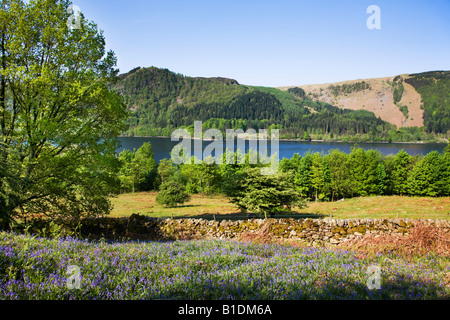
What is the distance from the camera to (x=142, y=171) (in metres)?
68.8

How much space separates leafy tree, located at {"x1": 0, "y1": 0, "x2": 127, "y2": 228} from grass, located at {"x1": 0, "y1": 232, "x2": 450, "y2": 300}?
901cm

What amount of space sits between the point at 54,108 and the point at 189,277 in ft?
46.0

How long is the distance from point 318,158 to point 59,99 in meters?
57.9

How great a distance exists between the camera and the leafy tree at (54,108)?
1289 cm

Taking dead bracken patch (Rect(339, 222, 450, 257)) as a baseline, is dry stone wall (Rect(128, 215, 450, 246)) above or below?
below

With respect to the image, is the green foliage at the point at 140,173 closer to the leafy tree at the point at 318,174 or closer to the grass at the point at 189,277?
the leafy tree at the point at 318,174

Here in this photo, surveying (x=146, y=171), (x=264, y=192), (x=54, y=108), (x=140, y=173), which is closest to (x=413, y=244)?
(x=264, y=192)

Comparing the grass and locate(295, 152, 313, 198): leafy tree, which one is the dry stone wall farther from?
locate(295, 152, 313, 198): leafy tree

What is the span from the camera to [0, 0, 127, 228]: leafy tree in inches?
508

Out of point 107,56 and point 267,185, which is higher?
point 107,56

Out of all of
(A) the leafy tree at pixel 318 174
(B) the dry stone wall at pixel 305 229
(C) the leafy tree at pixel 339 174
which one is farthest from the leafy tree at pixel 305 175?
(B) the dry stone wall at pixel 305 229

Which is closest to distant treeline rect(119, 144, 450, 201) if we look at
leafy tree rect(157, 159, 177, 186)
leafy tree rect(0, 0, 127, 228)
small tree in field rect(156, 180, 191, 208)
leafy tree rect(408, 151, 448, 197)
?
leafy tree rect(408, 151, 448, 197)

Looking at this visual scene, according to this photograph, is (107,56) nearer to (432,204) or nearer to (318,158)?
(432,204)
